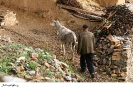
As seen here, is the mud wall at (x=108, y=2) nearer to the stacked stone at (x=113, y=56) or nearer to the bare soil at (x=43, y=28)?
the bare soil at (x=43, y=28)

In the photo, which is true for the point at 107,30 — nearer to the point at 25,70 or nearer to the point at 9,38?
the point at 9,38

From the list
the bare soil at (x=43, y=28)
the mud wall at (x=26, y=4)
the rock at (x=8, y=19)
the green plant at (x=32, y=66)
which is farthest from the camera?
the mud wall at (x=26, y=4)

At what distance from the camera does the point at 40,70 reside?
9.38 m

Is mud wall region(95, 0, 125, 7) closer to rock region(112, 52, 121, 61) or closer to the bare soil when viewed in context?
the bare soil

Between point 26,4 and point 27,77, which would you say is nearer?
point 27,77

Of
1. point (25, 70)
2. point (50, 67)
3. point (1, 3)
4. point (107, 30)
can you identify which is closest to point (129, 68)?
point (107, 30)

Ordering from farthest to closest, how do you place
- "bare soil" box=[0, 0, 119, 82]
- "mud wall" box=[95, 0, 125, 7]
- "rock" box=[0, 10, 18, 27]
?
"mud wall" box=[95, 0, 125, 7] < "rock" box=[0, 10, 18, 27] < "bare soil" box=[0, 0, 119, 82]

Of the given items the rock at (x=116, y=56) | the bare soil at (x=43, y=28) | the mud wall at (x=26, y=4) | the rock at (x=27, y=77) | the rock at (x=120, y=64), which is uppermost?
the mud wall at (x=26, y=4)

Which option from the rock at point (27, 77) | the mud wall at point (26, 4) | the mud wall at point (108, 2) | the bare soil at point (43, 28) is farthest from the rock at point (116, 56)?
the mud wall at point (108, 2)

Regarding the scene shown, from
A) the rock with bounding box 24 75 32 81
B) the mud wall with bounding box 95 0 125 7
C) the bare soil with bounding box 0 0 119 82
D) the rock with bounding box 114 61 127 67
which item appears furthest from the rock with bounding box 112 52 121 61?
the mud wall with bounding box 95 0 125 7

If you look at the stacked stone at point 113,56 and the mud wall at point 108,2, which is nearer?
the stacked stone at point 113,56

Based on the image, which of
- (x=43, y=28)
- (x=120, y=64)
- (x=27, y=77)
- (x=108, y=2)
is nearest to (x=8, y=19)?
(x=43, y=28)

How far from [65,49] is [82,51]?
1.94m

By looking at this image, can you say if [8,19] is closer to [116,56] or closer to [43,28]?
[43,28]
